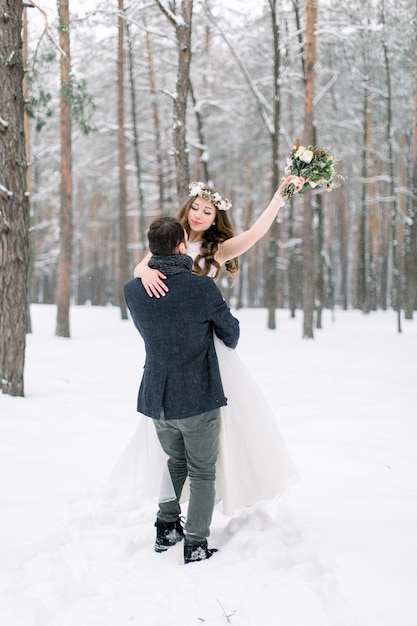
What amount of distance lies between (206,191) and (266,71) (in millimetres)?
15956

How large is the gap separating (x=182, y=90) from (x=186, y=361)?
8.70 m

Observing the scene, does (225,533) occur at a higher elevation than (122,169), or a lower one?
lower

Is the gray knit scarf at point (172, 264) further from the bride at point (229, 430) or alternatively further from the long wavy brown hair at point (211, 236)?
the long wavy brown hair at point (211, 236)

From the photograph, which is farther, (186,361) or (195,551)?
(195,551)

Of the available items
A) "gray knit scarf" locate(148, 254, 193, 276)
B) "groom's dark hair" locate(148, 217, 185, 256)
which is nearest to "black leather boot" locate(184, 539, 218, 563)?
"gray knit scarf" locate(148, 254, 193, 276)

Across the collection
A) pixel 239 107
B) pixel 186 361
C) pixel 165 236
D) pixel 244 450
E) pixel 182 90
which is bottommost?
pixel 244 450

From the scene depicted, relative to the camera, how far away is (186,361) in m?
2.65

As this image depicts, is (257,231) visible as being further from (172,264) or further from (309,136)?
(309,136)

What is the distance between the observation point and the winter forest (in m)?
12.4

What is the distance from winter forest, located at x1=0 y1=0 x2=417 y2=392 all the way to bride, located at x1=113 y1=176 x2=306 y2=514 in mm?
4944

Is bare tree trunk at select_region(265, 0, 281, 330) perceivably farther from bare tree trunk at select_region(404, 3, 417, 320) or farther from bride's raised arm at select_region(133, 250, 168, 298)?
bride's raised arm at select_region(133, 250, 168, 298)

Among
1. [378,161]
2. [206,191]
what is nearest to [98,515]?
[206,191]

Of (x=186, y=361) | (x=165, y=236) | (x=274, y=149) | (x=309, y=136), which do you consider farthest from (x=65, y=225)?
(x=186, y=361)

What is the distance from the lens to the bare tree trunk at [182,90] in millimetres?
9617
